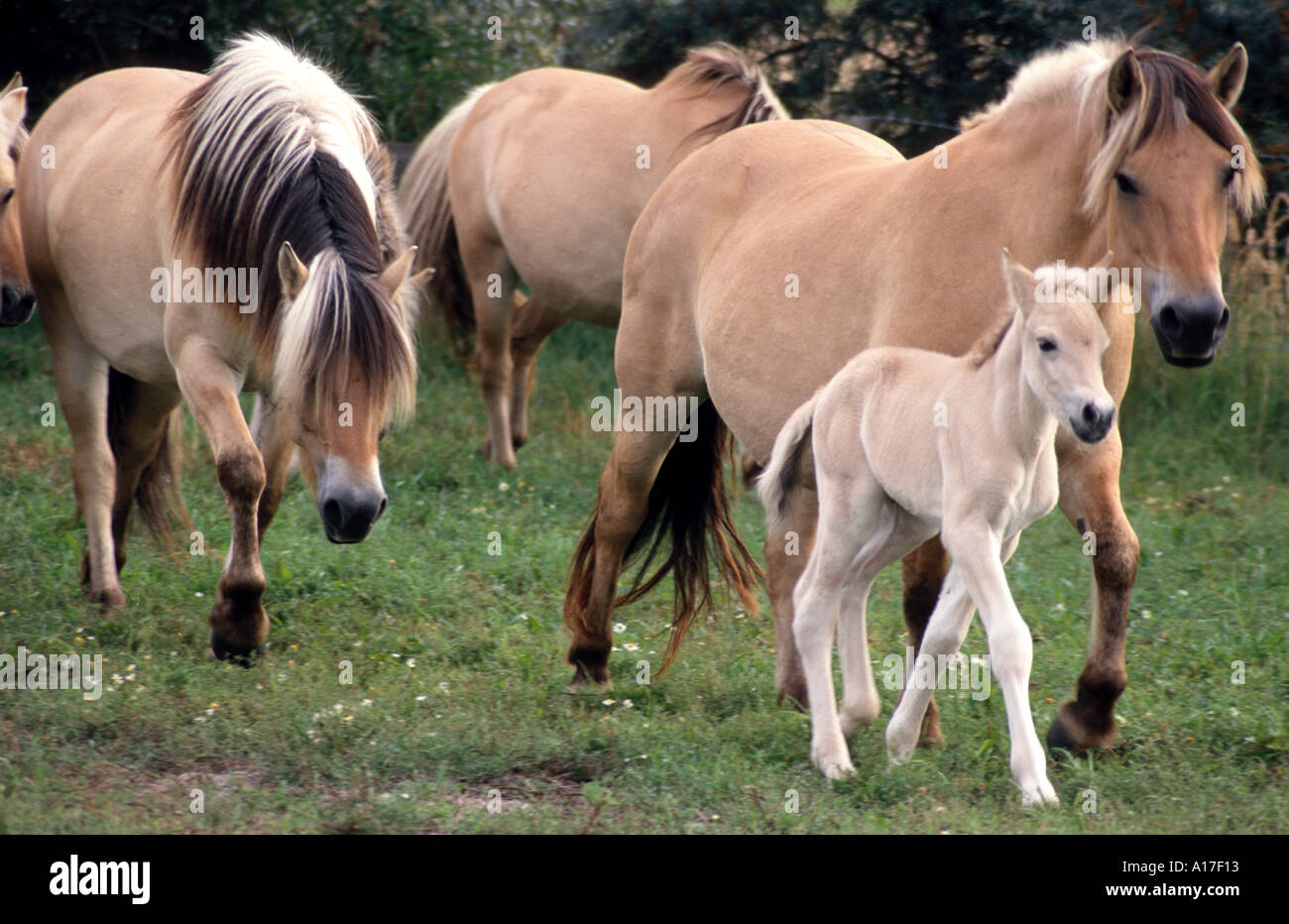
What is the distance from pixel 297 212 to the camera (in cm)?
504

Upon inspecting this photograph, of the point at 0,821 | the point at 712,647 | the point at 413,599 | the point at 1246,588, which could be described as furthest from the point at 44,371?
the point at 1246,588

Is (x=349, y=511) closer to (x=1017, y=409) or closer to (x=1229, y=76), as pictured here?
(x=1017, y=409)

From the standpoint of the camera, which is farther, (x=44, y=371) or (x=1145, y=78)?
(x=44, y=371)

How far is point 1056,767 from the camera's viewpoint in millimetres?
4191

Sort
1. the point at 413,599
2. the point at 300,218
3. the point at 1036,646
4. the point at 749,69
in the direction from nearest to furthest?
the point at 300,218
the point at 1036,646
the point at 413,599
the point at 749,69

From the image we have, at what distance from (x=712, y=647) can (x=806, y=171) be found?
192cm

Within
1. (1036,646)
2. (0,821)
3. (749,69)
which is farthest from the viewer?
(749,69)

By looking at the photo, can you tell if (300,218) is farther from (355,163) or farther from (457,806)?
(457,806)

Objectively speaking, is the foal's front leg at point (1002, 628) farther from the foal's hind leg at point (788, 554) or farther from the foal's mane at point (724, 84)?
the foal's mane at point (724, 84)

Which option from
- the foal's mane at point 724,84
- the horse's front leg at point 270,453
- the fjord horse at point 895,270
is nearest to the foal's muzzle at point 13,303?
the horse's front leg at point 270,453

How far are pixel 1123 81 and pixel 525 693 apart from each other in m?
2.82

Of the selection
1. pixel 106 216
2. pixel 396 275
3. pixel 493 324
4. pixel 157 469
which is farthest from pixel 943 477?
pixel 493 324

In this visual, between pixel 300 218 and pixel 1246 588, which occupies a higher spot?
pixel 300 218

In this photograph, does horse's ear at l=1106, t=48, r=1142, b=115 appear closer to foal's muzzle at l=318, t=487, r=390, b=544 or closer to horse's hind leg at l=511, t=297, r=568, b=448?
foal's muzzle at l=318, t=487, r=390, b=544
